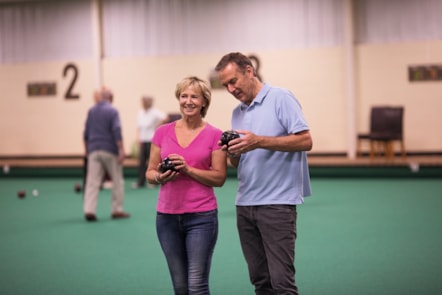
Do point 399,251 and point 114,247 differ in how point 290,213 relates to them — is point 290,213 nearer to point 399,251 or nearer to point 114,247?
point 399,251

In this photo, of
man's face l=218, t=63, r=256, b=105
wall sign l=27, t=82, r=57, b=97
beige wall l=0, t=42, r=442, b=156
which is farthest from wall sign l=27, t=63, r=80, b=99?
man's face l=218, t=63, r=256, b=105

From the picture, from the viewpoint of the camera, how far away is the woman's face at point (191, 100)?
2.97m

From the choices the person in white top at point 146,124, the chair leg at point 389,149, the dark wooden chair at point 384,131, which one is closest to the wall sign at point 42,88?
the person in white top at point 146,124

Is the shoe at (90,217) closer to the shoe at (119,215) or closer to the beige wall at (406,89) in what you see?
the shoe at (119,215)

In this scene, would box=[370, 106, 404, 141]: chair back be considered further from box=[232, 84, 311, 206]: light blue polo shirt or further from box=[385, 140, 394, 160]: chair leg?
box=[232, 84, 311, 206]: light blue polo shirt

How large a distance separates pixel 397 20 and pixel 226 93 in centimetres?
340

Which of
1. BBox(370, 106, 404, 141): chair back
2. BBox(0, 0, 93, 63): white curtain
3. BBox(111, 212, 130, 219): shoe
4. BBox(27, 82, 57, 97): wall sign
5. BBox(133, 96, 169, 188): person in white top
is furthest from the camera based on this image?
BBox(27, 82, 57, 97): wall sign

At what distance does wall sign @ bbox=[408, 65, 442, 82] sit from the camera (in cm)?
1171

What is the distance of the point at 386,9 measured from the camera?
39.6 feet

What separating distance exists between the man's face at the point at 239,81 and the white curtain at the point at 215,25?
976 centimetres

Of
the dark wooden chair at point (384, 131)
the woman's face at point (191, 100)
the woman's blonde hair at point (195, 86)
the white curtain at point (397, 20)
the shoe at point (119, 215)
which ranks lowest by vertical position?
the shoe at point (119, 215)

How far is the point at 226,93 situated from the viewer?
12.7 m

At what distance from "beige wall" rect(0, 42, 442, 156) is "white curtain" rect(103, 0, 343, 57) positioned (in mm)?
238

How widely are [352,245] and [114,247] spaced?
6.77 feet
